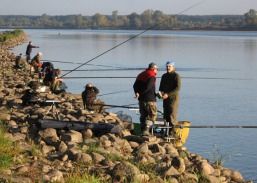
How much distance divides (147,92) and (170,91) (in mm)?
397

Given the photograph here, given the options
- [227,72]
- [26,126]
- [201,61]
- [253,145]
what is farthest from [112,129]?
[201,61]

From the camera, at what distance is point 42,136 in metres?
9.30

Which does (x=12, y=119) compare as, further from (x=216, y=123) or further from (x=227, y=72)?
(x=227, y=72)

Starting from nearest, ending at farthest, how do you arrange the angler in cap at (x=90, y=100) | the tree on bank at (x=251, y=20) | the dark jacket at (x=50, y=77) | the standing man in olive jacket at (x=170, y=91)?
the standing man in olive jacket at (x=170, y=91) → the angler in cap at (x=90, y=100) → the dark jacket at (x=50, y=77) → the tree on bank at (x=251, y=20)

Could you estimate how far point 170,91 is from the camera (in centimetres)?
1011

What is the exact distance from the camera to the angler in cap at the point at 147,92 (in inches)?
398

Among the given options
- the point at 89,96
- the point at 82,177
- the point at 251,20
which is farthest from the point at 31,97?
the point at 251,20

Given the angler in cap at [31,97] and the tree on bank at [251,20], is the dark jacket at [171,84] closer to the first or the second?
the angler in cap at [31,97]

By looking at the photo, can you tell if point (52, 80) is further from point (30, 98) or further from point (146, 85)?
point (146, 85)

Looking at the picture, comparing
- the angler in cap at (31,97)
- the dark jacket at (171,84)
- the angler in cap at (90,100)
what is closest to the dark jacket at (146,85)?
the dark jacket at (171,84)

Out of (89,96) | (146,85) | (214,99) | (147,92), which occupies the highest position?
(146,85)

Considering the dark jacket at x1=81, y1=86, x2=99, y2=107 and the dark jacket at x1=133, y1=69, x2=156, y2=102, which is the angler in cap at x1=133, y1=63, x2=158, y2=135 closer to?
the dark jacket at x1=133, y1=69, x2=156, y2=102

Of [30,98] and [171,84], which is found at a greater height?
[171,84]

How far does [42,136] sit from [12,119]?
183 centimetres
